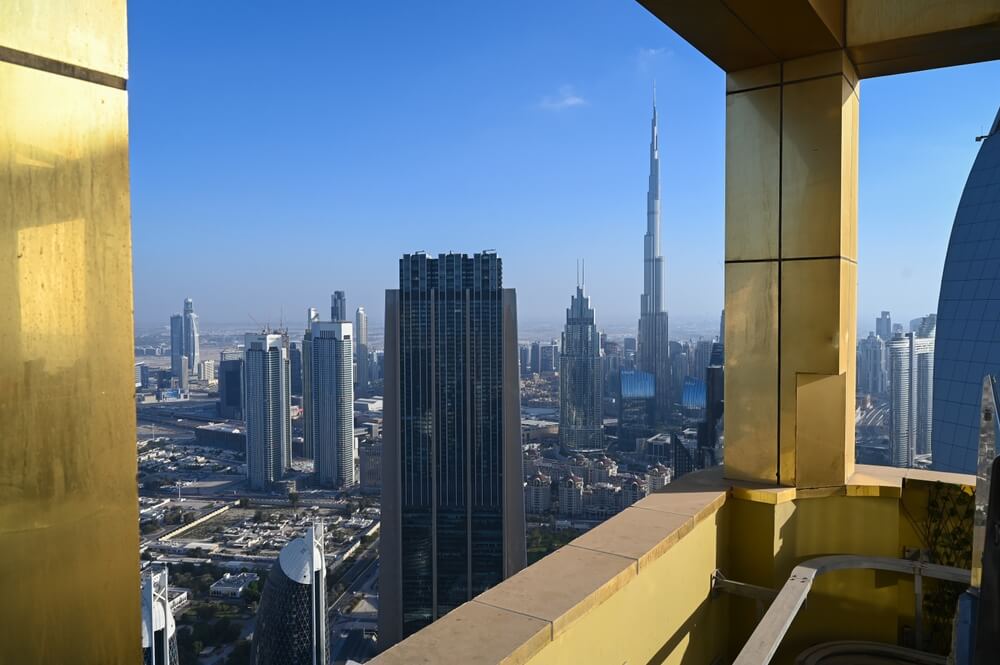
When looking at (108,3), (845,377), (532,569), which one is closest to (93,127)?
(108,3)

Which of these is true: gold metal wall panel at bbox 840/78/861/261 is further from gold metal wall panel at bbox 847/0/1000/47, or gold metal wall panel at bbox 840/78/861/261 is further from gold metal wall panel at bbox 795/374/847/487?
gold metal wall panel at bbox 795/374/847/487

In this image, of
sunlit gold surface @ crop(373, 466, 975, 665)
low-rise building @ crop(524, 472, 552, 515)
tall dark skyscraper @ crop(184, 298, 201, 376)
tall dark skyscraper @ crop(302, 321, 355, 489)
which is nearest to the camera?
sunlit gold surface @ crop(373, 466, 975, 665)

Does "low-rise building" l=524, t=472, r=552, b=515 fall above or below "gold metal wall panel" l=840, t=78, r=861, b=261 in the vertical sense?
below

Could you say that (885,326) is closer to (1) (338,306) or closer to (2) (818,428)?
(2) (818,428)

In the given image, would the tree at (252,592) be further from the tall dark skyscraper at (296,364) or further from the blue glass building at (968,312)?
the blue glass building at (968,312)

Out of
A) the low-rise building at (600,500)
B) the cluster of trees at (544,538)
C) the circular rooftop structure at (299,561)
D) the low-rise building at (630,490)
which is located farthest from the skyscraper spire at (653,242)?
the circular rooftop structure at (299,561)

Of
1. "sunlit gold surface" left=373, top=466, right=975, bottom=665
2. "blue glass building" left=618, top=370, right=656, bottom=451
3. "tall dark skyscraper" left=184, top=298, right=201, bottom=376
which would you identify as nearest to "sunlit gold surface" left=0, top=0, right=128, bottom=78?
"sunlit gold surface" left=373, top=466, right=975, bottom=665
